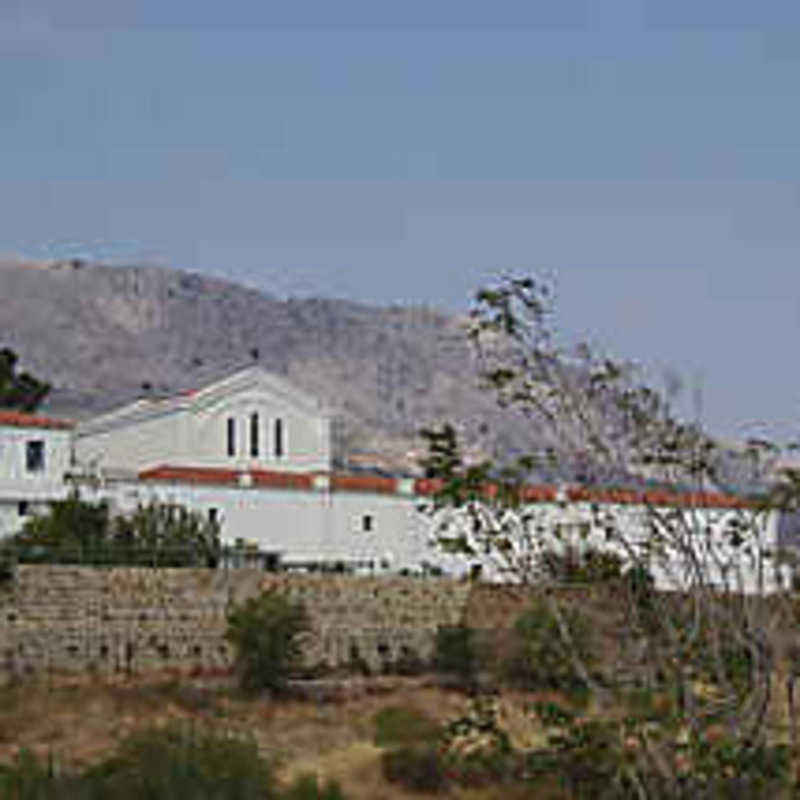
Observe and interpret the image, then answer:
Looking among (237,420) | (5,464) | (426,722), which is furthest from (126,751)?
(237,420)

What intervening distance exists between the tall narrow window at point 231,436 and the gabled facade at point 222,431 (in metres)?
0.02

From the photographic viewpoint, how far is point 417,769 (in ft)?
101

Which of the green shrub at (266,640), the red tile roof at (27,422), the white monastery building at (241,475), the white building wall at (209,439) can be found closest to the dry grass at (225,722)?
the green shrub at (266,640)

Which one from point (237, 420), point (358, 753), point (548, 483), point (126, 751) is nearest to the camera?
point (548, 483)

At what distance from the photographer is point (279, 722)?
34844 mm

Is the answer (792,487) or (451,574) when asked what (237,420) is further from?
(792,487)

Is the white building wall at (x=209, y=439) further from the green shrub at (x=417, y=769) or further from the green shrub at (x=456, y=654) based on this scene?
the green shrub at (x=417, y=769)

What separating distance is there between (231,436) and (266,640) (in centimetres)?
2089

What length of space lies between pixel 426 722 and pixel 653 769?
2132 cm

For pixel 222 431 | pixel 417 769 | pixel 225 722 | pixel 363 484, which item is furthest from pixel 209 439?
pixel 417 769

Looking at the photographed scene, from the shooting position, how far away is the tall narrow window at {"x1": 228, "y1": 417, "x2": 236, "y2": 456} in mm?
58125

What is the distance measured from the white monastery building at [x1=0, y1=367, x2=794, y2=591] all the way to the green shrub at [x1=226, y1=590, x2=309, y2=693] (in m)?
5.73

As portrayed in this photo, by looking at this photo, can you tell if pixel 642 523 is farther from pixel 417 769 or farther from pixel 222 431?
pixel 222 431

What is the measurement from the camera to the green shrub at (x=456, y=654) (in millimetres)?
40750
